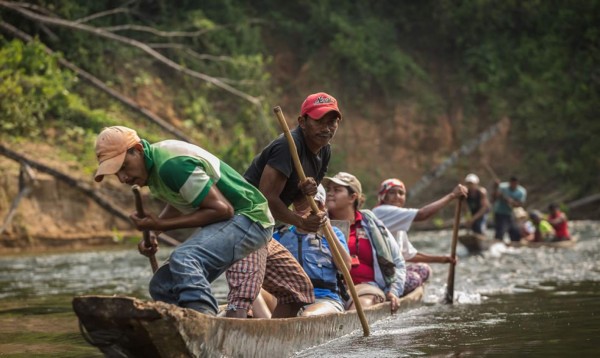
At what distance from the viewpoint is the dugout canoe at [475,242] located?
55.7 ft

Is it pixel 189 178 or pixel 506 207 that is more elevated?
pixel 189 178

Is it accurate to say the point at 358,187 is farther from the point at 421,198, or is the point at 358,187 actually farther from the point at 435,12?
the point at 435,12

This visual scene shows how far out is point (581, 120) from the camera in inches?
1080

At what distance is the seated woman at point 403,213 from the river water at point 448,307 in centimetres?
46

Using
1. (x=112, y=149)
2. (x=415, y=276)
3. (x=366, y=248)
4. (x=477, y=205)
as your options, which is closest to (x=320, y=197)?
(x=366, y=248)

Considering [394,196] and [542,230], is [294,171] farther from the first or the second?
[542,230]

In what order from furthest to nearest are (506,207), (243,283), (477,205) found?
(506,207), (477,205), (243,283)

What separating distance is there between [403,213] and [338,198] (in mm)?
1418

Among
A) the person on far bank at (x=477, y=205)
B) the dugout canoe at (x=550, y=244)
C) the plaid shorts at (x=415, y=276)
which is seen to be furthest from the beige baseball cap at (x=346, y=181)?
the dugout canoe at (x=550, y=244)

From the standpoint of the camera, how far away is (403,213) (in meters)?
8.70

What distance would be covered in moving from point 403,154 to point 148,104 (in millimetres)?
8526

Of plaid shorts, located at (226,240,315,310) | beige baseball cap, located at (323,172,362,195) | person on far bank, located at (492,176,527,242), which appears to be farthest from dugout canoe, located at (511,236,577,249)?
plaid shorts, located at (226,240,315,310)

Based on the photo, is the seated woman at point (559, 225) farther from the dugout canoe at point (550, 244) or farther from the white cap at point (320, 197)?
the white cap at point (320, 197)

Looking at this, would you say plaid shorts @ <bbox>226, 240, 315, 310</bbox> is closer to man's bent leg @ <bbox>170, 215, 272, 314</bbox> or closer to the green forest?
man's bent leg @ <bbox>170, 215, 272, 314</bbox>
